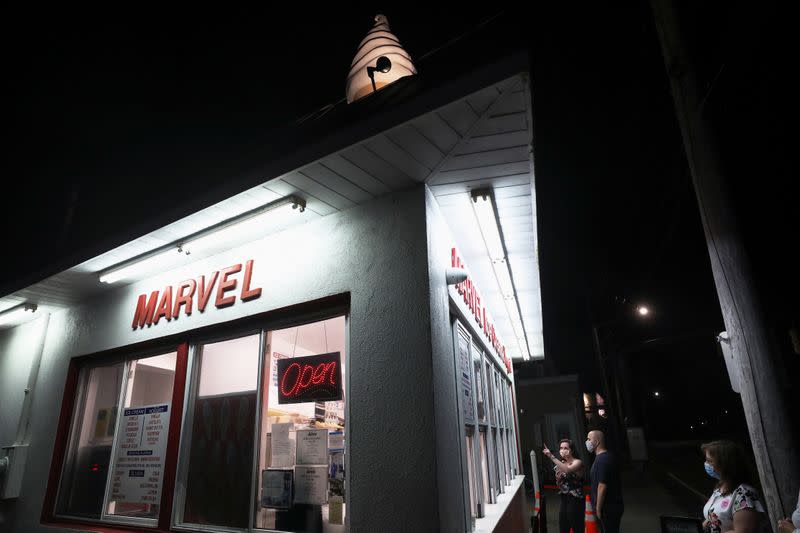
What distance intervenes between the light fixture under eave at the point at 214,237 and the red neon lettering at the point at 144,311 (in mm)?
333

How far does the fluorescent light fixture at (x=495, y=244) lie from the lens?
4.51 meters

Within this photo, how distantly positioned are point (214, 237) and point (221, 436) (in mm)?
2176

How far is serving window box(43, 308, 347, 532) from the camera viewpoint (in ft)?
14.3

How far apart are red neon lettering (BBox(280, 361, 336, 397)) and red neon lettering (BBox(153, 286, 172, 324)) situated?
6.78 feet

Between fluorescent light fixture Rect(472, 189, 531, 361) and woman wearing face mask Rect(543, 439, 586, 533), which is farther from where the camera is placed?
woman wearing face mask Rect(543, 439, 586, 533)

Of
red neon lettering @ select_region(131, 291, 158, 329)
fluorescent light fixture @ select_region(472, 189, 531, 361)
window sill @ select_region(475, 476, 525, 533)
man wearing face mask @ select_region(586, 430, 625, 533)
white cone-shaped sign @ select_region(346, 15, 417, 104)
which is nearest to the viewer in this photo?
fluorescent light fixture @ select_region(472, 189, 531, 361)

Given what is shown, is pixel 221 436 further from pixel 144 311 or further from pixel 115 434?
pixel 144 311

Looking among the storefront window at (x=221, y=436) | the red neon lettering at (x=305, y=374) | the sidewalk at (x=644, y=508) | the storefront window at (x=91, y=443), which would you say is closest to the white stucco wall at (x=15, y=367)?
the storefront window at (x=91, y=443)

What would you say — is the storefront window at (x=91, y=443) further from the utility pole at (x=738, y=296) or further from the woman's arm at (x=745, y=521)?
the utility pole at (x=738, y=296)

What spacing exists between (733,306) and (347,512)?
3377mm

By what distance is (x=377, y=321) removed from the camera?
13.0ft

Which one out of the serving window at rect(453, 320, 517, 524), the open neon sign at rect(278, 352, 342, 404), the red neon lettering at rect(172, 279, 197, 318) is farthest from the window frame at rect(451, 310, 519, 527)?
the red neon lettering at rect(172, 279, 197, 318)

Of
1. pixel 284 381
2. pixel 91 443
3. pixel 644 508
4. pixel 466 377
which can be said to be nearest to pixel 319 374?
pixel 284 381

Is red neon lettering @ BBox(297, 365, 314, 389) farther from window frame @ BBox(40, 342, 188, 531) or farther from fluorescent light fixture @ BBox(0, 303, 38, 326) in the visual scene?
fluorescent light fixture @ BBox(0, 303, 38, 326)
